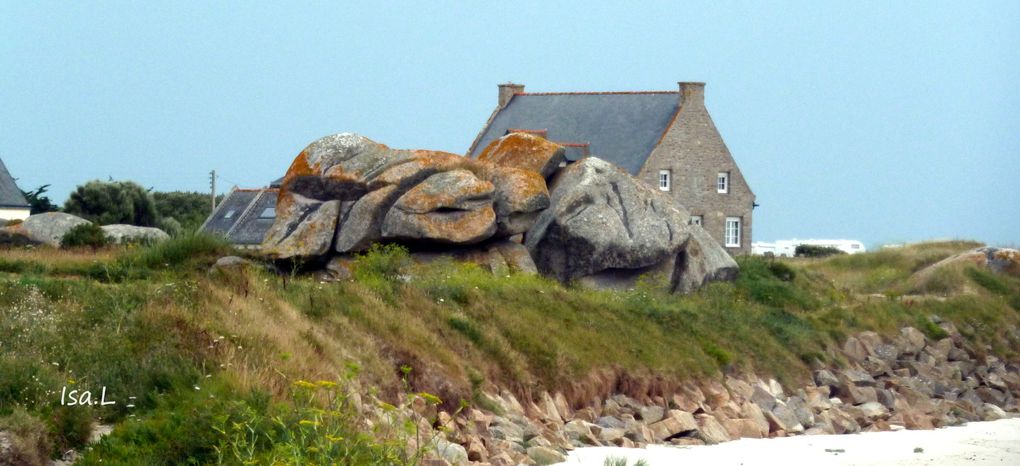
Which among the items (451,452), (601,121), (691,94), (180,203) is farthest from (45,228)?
(180,203)

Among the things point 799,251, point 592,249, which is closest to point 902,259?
point 799,251

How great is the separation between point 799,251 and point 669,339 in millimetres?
38973

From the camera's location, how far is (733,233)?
2571 inches

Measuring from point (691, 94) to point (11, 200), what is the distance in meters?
30.4

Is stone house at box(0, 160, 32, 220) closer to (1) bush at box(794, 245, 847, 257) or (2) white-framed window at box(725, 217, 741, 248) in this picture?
(2) white-framed window at box(725, 217, 741, 248)

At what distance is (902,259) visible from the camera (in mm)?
51219

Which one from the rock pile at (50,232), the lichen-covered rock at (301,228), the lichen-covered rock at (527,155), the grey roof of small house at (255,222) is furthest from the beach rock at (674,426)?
the grey roof of small house at (255,222)

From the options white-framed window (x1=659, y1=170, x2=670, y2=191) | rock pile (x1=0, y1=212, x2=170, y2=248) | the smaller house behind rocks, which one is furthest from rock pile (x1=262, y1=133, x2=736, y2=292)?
white-framed window (x1=659, y1=170, x2=670, y2=191)

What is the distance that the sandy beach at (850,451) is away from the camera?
74.5 ft

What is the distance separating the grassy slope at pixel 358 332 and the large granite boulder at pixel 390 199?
4.76 feet

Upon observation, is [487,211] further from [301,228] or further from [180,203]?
[180,203]

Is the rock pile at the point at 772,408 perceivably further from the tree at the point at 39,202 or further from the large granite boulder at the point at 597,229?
the tree at the point at 39,202

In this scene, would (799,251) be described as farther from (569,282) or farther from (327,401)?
(327,401)

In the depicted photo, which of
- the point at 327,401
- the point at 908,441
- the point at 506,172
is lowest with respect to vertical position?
the point at 908,441
